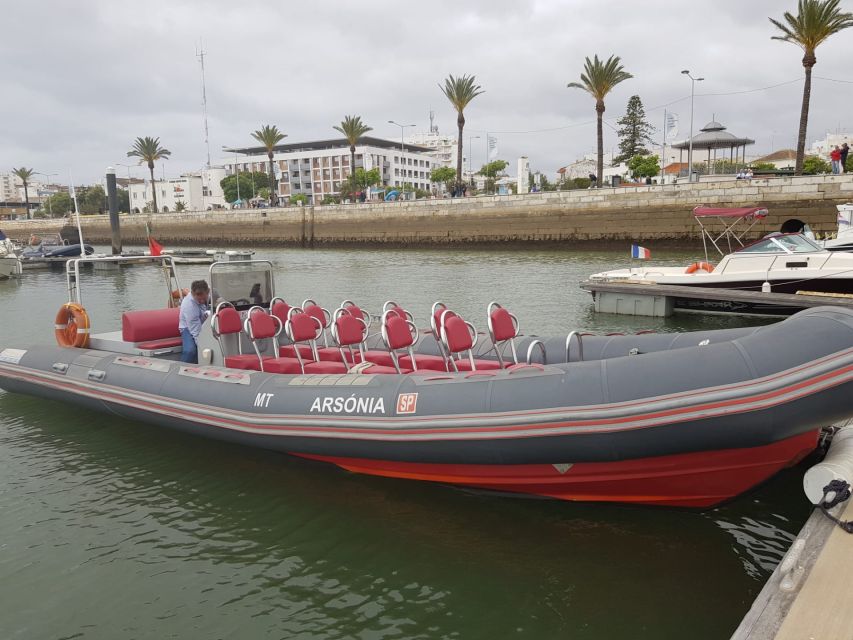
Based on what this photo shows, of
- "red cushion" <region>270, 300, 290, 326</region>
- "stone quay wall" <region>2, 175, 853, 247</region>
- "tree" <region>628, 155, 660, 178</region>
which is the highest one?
"tree" <region>628, 155, 660, 178</region>

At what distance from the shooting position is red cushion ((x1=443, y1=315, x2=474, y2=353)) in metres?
6.19

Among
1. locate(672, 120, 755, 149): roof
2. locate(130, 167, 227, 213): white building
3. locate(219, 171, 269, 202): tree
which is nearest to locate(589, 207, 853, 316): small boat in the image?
locate(672, 120, 755, 149): roof

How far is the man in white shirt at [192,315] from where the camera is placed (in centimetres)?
736

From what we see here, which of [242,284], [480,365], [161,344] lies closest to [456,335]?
[480,365]

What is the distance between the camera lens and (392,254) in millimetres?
38219

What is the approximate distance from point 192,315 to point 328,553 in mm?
3820

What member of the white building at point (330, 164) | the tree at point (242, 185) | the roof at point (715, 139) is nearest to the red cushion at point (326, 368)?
the roof at point (715, 139)

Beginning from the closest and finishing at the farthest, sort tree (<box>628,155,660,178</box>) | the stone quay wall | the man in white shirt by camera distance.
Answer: the man in white shirt < the stone quay wall < tree (<box>628,155,660,178</box>)

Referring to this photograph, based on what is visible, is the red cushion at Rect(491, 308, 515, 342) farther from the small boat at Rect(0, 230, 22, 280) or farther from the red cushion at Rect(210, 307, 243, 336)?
the small boat at Rect(0, 230, 22, 280)

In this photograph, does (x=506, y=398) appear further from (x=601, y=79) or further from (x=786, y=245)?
(x=601, y=79)

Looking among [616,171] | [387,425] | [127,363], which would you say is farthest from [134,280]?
[616,171]

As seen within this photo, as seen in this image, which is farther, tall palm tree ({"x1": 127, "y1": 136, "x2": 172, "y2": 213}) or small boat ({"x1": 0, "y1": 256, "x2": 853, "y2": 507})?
tall palm tree ({"x1": 127, "y1": 136, "x2": 172, "y2": 213})

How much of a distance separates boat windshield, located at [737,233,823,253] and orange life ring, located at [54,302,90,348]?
45.7 ft

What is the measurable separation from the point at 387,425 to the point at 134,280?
27.4m
